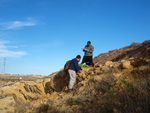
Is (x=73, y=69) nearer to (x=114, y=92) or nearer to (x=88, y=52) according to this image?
(x=88, y=52)

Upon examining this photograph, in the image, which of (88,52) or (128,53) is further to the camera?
(128,53)

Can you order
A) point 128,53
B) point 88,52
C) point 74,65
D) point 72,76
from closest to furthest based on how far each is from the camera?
point 72,76 < point 74,65 < point 88,52 < point 128,53

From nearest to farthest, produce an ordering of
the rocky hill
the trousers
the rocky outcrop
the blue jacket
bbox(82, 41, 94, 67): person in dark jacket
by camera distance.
A: the rocky hill → the trousers → the blue jacket → bbox(82, 41, 94, 67): person in dark jacket → the rocky outcrop

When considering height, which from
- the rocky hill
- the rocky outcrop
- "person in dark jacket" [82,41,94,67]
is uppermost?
the rocky outcrop

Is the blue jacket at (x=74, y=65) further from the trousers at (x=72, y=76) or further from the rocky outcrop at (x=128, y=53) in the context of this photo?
the rocky outcrop at (x=128, y=53)

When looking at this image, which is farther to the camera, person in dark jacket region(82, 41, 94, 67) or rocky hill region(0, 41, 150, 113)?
person in dark jacket region(82, 41, 94, 67)

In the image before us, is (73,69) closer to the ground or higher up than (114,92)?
higher up

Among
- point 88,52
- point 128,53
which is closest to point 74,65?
point 88,52

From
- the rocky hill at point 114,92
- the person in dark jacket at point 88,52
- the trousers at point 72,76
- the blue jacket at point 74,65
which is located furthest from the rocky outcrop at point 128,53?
the rocky hill at point 114,92

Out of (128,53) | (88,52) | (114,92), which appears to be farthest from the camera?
(128,53)

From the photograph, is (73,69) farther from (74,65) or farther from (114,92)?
(114,92)

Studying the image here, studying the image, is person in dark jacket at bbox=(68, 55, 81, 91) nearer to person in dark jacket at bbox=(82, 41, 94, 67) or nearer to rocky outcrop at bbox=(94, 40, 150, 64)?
person in dark jacket at bbox=(82, 41, 94, 67)

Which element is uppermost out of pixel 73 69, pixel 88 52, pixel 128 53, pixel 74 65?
pixel 128 53

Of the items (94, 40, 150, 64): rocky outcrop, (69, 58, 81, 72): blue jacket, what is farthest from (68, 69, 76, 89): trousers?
(94, 40, 150, 64): rocky outcrop
